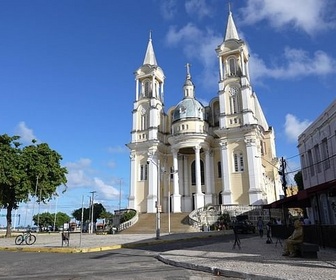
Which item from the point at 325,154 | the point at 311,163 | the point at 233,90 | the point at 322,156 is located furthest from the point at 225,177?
the point at 325,154

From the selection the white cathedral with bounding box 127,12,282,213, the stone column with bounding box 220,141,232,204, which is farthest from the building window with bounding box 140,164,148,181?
the stone column with bounding box 220,141,232,204

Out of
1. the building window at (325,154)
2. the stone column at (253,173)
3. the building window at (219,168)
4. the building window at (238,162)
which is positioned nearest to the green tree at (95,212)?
the building window at (219,168)

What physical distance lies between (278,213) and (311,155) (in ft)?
61.9

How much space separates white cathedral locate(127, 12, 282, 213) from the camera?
139ft

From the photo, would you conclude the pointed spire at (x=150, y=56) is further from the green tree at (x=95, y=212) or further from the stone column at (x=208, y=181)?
the green tree at (x=95, y=212)

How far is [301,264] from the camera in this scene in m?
9.45

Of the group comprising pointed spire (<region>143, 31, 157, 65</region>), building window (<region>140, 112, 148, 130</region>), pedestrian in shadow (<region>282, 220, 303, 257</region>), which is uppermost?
pointed spire (<region>143, 31, 157, 65</region>)

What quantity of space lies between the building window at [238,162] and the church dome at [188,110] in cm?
772

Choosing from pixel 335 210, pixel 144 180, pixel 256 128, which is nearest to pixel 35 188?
pixel 144 180

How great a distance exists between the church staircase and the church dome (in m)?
14.2

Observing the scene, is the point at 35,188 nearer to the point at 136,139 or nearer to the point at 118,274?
the point at 136,139

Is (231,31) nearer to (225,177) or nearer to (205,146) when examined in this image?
(205,146)

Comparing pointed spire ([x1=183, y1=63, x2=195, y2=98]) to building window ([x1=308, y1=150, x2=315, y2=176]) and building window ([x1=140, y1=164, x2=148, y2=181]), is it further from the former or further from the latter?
building window ([x1=308, y1=150, x2=315, y2=176])

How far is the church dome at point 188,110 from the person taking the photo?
47000mm
